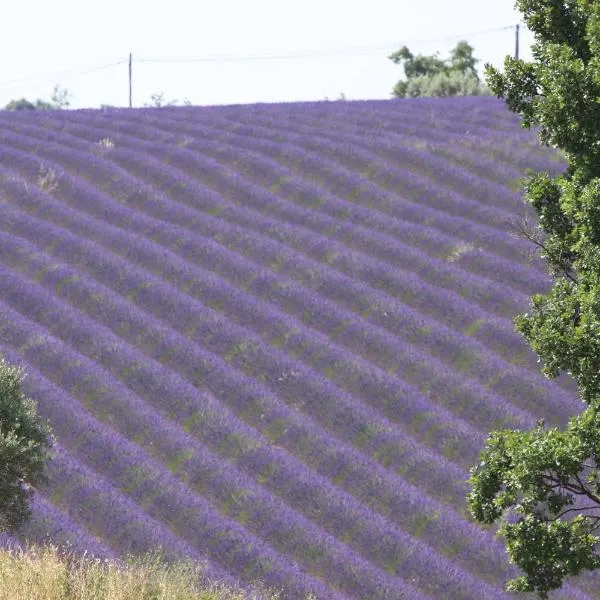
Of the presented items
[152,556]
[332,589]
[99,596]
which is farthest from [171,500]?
[99,596]

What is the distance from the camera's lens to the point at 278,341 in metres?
16.8

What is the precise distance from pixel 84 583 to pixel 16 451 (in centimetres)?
167

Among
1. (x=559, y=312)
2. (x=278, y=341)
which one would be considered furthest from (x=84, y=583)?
(x=278, y=341)

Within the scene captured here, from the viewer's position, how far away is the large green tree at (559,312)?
8.66 metres

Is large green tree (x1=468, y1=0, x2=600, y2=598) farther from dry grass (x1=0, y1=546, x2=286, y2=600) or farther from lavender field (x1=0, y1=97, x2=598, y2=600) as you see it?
lavender field (x1=0, y1=97, x2=598, y2=600)

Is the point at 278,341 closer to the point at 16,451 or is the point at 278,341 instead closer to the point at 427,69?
the point at 16,451

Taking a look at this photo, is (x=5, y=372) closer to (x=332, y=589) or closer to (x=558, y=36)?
(x=332, y=589)

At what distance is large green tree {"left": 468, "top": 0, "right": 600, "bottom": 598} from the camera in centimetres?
866

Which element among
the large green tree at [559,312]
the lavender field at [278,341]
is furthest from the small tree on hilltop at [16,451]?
the large green tree at [559,312]

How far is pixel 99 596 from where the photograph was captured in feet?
30.6

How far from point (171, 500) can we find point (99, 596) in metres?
3.55

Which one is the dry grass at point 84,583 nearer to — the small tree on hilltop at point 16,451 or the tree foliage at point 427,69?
the small tree on hilltop at point 16,451

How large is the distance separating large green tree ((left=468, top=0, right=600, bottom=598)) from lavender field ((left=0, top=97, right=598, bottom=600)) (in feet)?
10.1

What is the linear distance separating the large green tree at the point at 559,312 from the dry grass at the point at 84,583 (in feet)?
8.24
